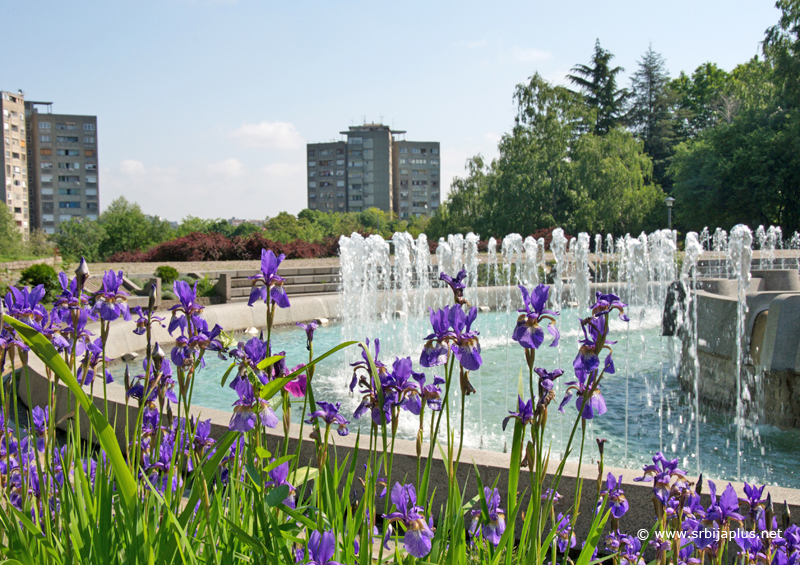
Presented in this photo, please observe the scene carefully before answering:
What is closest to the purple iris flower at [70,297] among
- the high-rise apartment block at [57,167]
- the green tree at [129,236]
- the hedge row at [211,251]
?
the hedge row at [211,251]

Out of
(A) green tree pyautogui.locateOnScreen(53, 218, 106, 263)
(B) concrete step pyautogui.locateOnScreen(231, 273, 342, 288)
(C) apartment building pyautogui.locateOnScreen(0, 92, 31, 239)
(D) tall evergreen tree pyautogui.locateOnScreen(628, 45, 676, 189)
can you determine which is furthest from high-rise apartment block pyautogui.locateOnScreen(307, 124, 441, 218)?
(B) concrete step pyautogui.locateOnScreen(231, 273, 342, 288)

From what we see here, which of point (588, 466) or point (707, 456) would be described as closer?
point (588, 466)

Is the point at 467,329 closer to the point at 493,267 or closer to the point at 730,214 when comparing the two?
the point at 493,267

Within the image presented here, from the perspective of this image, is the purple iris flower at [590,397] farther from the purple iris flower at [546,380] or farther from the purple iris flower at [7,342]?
the purple iris flower at [7,342]

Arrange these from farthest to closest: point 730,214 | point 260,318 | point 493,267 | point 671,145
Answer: point 671,145
point 730,214
point 493,267
point 260,318

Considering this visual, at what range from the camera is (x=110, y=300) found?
63.4 inches

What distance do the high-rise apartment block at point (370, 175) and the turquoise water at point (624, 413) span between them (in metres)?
102

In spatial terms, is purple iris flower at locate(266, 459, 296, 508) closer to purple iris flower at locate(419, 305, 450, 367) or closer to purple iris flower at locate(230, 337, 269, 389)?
purple iris flower at locate(230, 337, 269, 389)

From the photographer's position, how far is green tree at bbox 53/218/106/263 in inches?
1003

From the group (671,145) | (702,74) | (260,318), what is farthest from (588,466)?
(702,74)

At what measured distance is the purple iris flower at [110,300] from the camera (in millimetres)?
1575

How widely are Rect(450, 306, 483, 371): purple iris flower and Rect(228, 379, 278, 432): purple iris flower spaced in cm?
43

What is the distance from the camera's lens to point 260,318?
10.8 meters

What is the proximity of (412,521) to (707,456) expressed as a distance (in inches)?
165
